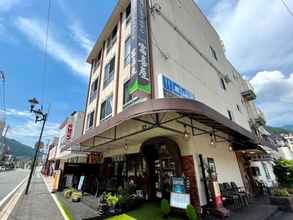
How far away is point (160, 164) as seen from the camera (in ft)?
27.2

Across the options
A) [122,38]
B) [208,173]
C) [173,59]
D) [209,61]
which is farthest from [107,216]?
[209,61]

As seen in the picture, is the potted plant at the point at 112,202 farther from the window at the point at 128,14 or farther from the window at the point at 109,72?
the window at the point at 128,14

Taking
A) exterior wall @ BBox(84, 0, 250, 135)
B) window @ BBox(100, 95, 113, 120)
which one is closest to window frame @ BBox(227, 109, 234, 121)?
exterior wall @ BBox(84, 0, 250, 135)

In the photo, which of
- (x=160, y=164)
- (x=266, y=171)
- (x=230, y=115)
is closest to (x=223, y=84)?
(x=230, y=115)

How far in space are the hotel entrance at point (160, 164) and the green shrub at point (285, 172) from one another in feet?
32.1

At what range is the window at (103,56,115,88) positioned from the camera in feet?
37.1

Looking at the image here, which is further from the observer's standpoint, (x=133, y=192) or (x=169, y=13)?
(x=169, y=13)

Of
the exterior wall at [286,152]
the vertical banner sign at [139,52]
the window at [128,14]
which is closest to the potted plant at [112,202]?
the vertical banner sign at [139,52]

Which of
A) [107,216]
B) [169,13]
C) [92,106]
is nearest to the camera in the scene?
[107,216]

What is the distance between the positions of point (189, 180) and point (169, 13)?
10.1 m

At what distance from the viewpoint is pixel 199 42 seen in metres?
12.7

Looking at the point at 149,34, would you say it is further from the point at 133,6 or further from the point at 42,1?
the point at 42,1

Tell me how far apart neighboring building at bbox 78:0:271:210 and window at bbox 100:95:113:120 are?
69 millimetres

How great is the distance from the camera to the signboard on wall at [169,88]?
6.97 meters
